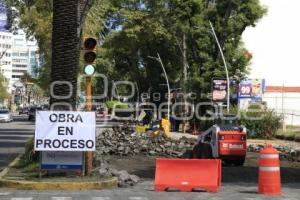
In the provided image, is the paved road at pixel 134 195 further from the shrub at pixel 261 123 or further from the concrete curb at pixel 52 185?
the shrub at pixel 261 123

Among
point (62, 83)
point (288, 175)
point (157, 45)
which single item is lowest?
point (288, 175)

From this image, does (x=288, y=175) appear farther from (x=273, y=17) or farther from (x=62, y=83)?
(x=273, y=17)

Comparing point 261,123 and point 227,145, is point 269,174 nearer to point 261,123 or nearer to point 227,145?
point 227,145

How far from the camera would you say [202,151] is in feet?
78.3

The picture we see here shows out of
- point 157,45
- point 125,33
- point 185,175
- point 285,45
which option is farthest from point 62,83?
point 285,45

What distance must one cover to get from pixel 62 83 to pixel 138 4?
51.0 m

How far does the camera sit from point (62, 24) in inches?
668

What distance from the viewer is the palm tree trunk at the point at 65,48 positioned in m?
17.0

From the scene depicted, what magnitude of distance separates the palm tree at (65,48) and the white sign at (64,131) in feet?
5.09

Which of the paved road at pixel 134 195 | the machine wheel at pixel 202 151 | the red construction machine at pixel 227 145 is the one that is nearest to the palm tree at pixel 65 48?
the paved road at pixel 134 195

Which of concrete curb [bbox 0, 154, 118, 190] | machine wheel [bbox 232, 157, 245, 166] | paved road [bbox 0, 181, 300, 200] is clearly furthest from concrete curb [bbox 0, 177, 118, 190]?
machine wheel [bbox 232, 157, 245, 166]

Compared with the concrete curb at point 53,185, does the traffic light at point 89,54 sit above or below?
above

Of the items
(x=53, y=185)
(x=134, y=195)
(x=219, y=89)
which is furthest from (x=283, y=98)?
(x=134, y=195)

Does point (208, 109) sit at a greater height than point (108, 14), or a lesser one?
lesser
